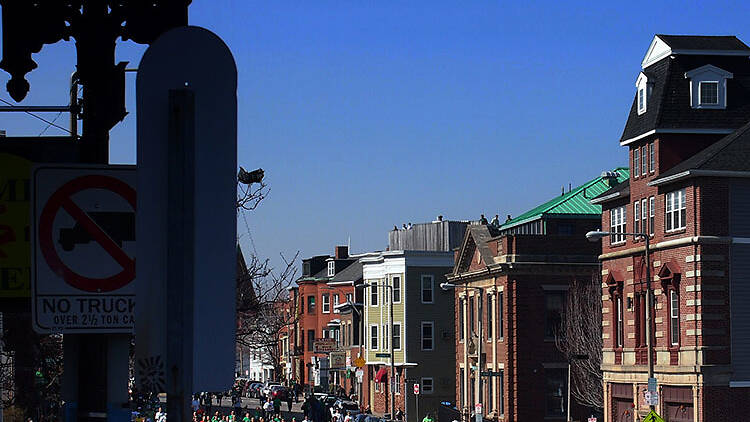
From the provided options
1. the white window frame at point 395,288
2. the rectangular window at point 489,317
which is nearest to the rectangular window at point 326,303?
the white window frame at point 395,288

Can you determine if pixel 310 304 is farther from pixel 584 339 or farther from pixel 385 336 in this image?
pixel 584 339

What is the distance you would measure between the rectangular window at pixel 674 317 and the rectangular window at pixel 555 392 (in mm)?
18974

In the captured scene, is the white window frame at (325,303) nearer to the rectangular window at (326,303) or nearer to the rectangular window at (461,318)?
the rectangular window at (326,303)

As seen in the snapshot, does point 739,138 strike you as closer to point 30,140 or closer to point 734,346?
point 734,346

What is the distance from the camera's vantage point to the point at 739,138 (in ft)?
172

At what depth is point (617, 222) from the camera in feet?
200

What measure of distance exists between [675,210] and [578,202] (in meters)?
25.3

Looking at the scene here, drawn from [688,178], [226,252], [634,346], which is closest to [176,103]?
[226,252]

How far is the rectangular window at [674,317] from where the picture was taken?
52.6m

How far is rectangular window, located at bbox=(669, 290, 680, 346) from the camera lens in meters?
52.6

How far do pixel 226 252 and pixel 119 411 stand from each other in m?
1.30

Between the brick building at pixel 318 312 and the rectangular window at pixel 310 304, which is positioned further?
the rectangular window at pixel 310 304

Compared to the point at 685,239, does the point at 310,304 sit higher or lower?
lower

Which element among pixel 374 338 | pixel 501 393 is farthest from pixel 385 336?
pixel 501 393
